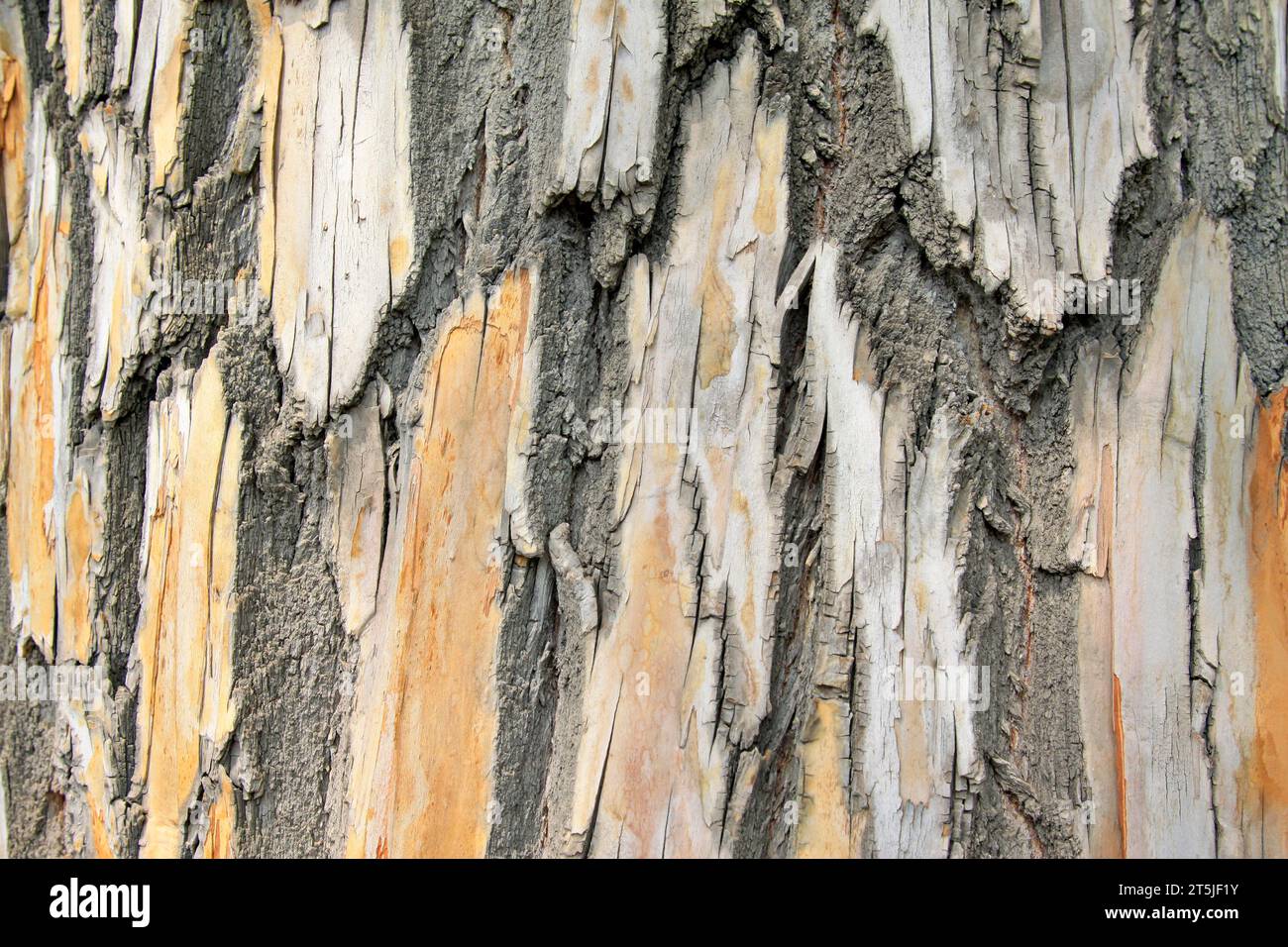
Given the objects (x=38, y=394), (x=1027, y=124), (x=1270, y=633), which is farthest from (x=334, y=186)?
(x=1270, y=633)

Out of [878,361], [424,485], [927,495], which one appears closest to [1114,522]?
[927,495]

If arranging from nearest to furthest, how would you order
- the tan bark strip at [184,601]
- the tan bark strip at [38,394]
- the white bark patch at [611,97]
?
the white bark patch at [611,97], the tan bark strip at [184,601], the tan bark strip at [38,394]

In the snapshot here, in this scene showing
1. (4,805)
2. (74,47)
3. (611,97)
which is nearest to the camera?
(611,97)

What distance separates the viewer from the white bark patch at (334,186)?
1482mm

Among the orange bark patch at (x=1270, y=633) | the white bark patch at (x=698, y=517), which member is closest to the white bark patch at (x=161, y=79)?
the white bark patch at (x=698, y=517)

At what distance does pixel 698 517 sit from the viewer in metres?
1.44

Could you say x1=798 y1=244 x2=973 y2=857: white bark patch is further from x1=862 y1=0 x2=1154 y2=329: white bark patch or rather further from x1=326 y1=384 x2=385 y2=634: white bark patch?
x1=326 y1=384 x2=385 y2=634: white bark patch

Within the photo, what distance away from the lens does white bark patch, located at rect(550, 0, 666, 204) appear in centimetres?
141

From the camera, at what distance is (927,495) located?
4.73ft

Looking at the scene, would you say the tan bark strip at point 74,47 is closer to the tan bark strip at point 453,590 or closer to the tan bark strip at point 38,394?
the tan bark strip at point 38,394

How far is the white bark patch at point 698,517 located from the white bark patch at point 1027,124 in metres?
0.26

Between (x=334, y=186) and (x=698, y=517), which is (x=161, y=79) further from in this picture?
(x=698, y=517)
